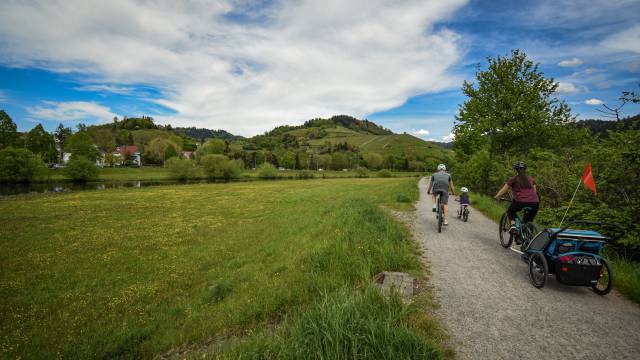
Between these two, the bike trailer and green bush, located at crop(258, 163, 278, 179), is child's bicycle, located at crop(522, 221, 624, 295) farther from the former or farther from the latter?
green bush, located at crop(258, 163, 278, 179)

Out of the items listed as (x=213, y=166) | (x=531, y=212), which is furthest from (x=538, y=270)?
(x=213, y=166)

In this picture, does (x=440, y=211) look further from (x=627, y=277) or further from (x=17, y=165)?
(x=17, y=165)

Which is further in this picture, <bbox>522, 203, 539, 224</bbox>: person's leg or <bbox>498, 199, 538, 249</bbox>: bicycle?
<bbox>522, 203, 539, 224</bbox>: person's leg

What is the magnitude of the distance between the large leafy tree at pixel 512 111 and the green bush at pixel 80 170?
82762 millimetres

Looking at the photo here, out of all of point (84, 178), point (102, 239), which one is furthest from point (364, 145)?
point (102, 239)

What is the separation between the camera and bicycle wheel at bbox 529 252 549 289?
5625 millimetres

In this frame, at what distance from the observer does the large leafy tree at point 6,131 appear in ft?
223

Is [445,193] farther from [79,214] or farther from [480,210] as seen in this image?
[79,214]

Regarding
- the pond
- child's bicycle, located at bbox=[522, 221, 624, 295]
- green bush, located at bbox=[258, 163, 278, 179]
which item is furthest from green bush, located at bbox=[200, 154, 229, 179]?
child's bicycle, located at bbox=[522, 221, 624, 295]

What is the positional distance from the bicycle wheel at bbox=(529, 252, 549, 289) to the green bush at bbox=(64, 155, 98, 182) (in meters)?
86.6

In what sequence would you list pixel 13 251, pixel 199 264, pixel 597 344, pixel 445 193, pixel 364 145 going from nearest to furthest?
pixel 597 344 < pixel 445 193 < pixel 199 264 < pixel 13 251 < pixel 364 145

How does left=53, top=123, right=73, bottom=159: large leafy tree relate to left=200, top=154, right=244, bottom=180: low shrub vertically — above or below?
above

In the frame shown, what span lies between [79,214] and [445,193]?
2903 centimetres

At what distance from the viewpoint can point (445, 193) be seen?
1074 cm
